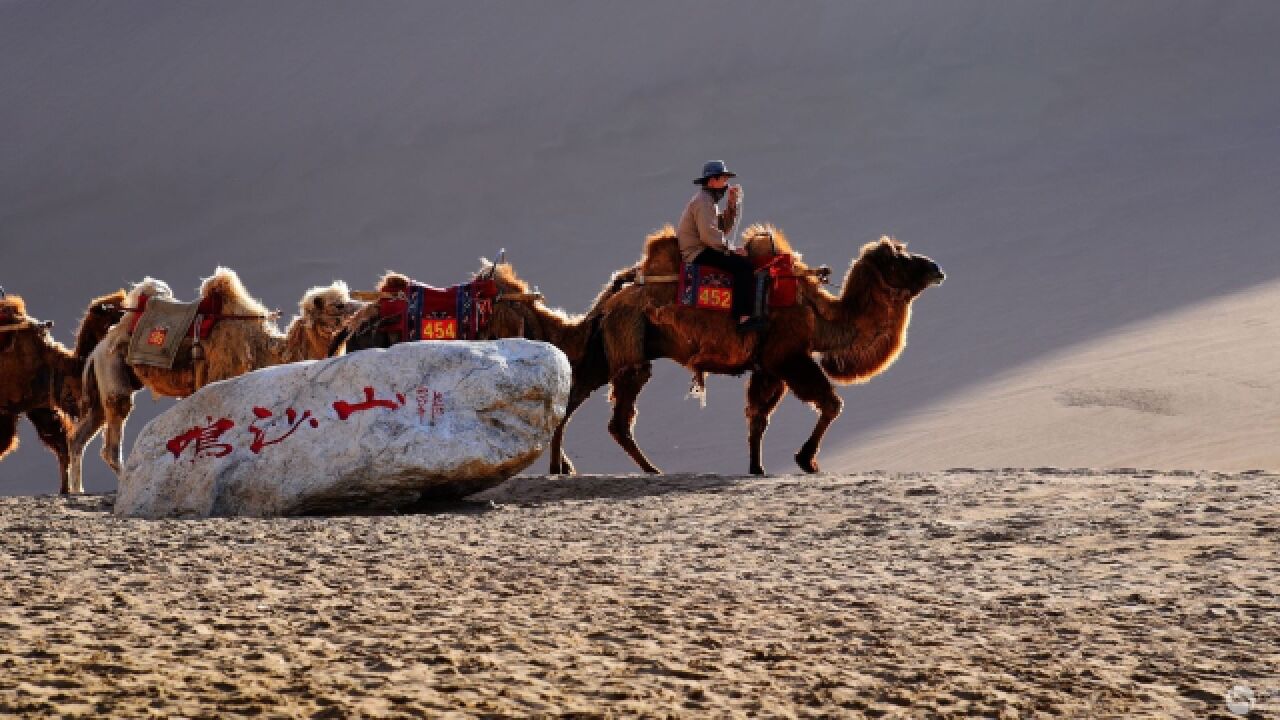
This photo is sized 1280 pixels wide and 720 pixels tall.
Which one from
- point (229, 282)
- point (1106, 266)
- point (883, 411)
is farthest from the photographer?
point (1106, 266)

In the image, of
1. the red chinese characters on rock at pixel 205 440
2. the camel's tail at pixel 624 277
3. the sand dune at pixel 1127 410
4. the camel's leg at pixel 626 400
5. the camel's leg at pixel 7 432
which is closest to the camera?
the red chinese characters on rock at pixel 205 440

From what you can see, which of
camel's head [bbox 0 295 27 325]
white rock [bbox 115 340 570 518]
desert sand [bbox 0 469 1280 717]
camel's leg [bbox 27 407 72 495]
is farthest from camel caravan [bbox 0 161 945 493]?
desert sand [bbox 0 469 1280 717]

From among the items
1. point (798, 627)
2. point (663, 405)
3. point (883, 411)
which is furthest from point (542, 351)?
point (663, 405)

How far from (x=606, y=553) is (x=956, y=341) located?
17.1m

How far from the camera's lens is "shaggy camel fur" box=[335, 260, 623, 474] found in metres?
10.5

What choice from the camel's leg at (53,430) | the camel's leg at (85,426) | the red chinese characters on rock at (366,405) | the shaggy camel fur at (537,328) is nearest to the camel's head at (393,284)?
the shaggy camel fur at (537,328)

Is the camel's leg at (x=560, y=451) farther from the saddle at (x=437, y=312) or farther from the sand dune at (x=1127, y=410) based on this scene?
the sand dune at (x=1127, y=410)

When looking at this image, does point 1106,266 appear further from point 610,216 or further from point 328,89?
point 328,89

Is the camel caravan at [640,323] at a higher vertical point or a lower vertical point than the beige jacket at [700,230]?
lower

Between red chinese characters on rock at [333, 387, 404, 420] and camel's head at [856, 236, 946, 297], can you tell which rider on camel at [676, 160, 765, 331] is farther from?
red chinese characters on rock at [333, 387, 404, 420]

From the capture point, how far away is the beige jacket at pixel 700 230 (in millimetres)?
10391

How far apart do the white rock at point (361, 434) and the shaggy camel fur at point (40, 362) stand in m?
5.08

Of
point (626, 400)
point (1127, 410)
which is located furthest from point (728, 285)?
point (1127, 410)

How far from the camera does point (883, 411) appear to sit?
19422 mm
